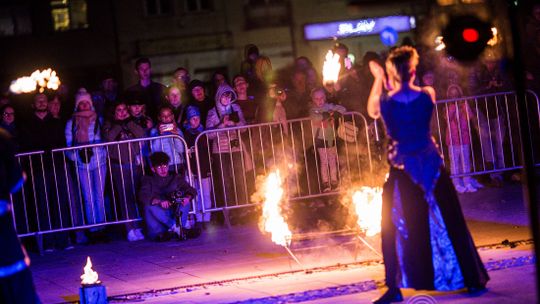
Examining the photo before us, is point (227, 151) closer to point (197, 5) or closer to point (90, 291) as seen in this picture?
point (90, 291)

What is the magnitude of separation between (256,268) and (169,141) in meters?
3.64

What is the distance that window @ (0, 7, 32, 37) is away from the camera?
33.2 meters

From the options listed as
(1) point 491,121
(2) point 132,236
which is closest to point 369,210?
(2) point 132,236

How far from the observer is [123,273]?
10.9m

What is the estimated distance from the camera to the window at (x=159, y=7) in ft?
111

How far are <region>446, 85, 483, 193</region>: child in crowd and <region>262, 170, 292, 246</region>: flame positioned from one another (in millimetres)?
2722

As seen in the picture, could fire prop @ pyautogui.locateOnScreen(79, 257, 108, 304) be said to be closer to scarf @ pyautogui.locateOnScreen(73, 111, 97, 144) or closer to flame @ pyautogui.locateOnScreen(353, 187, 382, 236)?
flame @ pyautogui.locateOnScreen(353, 187, 382, 236)

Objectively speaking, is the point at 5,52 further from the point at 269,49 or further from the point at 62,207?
the point at 62,207

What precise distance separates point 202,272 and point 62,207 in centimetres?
359

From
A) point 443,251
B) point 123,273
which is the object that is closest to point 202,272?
point 123,273

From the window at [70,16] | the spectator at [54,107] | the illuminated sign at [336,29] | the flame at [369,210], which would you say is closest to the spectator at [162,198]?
the spectator at [54,107]

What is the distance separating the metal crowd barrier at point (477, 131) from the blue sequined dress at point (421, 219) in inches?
246

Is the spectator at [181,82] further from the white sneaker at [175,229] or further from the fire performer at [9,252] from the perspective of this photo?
the fire performer at [9,252]

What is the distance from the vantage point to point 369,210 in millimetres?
10438
